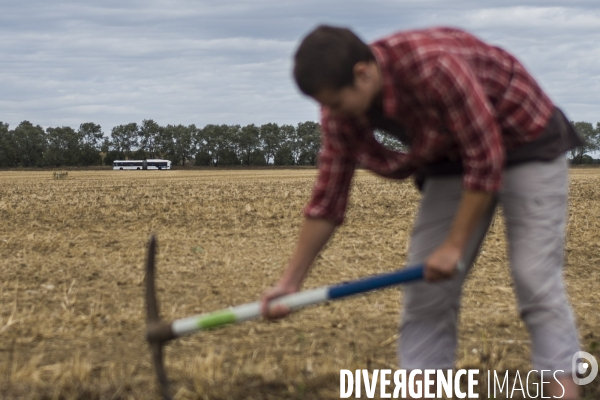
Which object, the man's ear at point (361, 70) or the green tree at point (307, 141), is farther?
the green tree at point (307, 141)

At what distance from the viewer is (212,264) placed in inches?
281

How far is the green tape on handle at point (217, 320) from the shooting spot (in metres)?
2.97

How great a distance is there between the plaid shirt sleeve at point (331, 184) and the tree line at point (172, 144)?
72.4 m

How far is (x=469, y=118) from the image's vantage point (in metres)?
2.49

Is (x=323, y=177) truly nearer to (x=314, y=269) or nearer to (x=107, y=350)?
(x=107, y=350)

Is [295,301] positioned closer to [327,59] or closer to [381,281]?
[381,281]

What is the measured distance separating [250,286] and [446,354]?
129 inches

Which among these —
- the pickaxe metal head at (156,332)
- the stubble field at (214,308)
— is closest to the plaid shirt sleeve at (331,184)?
the pickaxe metal head at (156,332)

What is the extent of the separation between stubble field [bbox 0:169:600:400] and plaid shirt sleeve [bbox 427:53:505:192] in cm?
169

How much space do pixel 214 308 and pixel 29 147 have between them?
7506 cm

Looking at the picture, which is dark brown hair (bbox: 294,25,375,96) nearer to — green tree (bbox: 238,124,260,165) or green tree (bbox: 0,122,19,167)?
green tree (bbox: 0,122,19,167)

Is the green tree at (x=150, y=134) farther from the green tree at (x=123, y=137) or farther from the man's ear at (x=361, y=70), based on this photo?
the man's ear at (x=361, y=70)

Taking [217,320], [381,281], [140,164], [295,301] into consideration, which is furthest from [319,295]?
[140,164]

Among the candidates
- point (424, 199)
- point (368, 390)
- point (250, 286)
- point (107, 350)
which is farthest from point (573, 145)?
point (250, 286)
